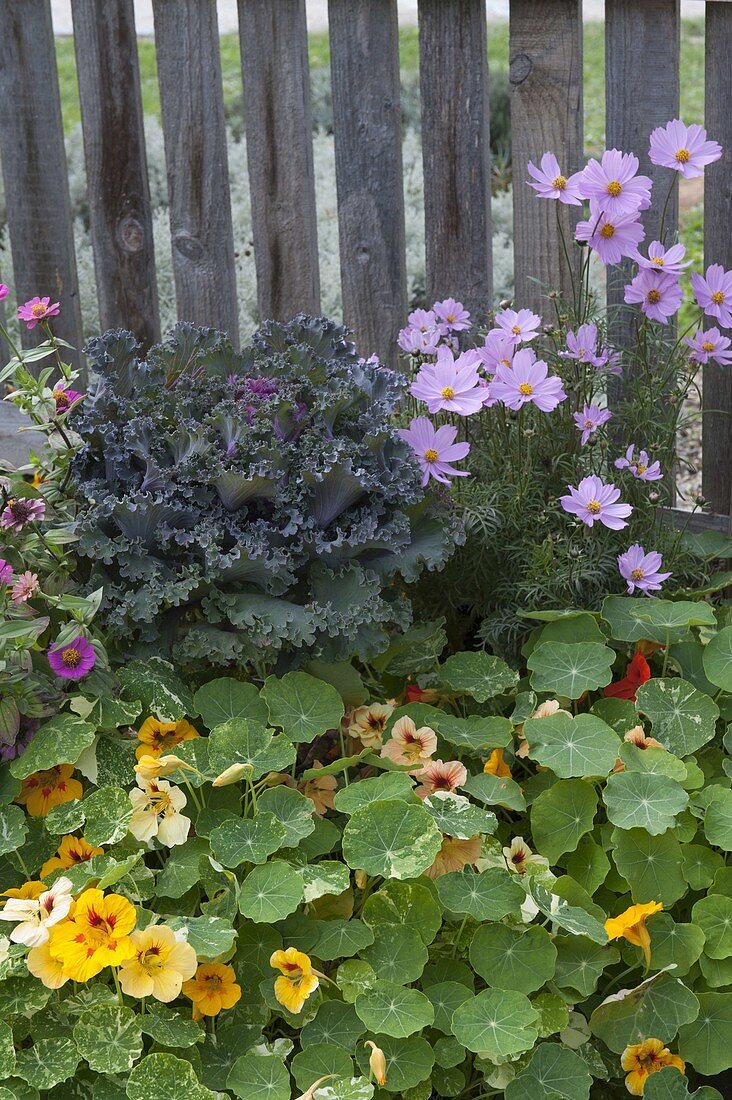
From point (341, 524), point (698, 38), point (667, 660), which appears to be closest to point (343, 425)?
point (341, 524)

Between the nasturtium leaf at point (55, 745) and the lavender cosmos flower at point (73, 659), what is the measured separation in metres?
0.08

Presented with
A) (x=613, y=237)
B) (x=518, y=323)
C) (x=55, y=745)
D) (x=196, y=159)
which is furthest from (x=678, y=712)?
(x=196, y=159)

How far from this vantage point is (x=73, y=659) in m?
1.91

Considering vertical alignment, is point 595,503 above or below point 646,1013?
above

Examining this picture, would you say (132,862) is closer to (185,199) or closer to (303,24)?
(185,199)

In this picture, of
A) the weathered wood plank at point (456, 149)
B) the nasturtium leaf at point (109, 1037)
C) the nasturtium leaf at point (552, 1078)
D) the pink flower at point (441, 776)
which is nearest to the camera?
the nasturtium leaf at point (109, 1037)

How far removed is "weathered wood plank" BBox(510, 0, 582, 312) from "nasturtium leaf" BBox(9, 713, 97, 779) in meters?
1.46

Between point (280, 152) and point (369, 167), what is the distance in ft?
0.80

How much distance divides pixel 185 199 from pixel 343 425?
1114 mm

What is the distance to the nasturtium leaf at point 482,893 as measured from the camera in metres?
1.71

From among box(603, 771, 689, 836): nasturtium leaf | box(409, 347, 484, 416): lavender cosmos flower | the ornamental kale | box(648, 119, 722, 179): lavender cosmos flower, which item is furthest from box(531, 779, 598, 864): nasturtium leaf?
box(648, 119, 722, 179): lavender cosmos flower

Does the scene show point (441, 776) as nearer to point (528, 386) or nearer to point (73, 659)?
point (73, 659)

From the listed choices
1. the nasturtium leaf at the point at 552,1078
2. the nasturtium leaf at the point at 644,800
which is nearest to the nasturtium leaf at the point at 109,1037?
the nasturtium leaf at the point at 552,1078

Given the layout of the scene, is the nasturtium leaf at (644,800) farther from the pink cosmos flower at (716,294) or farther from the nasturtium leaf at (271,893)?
the pink cosmos flower at (716,294)
